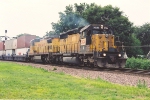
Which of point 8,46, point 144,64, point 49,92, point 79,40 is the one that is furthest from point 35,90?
point 8,46

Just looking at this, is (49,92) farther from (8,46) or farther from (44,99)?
(8,46)

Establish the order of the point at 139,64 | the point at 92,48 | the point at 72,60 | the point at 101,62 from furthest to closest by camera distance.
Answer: the point at 139,64, the point at 72,60, the point at 92,48, the point at 101,62

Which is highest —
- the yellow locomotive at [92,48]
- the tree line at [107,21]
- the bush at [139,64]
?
the tree line at [107,21]

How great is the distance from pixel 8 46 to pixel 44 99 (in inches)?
1766

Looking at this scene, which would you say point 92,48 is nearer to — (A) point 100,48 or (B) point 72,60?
(A) point 100,48

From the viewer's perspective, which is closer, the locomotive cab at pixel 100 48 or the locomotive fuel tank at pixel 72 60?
the locomotive cab at pixel 100 48

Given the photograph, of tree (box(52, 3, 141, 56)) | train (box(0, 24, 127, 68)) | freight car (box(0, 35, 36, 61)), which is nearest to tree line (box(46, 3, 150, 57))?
tree (box(52, 3, 141, 56))

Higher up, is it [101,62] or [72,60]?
[72,60]

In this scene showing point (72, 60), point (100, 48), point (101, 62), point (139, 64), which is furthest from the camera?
point (139, 64)

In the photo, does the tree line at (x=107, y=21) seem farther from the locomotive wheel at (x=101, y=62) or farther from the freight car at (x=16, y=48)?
the locomotive wheel at (x=101, y=62)

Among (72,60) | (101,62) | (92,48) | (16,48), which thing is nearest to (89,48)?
(92,48)

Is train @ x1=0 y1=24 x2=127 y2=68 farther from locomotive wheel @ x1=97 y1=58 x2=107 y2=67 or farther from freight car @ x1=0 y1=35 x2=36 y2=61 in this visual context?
freight car @ x1=0 y1=35 x2=36 y2=61

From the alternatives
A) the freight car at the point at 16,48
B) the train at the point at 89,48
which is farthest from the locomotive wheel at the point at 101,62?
the freight car at the point at 16,48

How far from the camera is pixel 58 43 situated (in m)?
29.4
